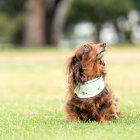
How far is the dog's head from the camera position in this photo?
274 inches

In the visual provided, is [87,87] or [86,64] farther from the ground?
[86,64]

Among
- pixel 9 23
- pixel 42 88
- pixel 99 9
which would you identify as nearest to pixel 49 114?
pixel 42 88

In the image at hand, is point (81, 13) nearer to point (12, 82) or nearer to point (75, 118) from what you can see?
point (12, 82)

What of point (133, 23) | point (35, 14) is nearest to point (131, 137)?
point (35, 14)

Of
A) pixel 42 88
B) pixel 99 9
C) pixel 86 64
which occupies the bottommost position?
pixel 42 88

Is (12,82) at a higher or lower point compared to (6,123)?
lower

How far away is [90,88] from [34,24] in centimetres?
3089

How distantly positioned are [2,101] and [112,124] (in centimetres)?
412

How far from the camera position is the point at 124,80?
14.6m

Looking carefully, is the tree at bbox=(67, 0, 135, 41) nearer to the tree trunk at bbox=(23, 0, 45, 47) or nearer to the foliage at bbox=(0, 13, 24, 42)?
the tree trunk at bbox=(23, 0, 45, 47)

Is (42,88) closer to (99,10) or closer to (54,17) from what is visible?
(54,17)

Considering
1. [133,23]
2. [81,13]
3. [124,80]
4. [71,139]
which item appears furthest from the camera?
[133,23]

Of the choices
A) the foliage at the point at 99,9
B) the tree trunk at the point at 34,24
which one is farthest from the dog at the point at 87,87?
the foliage at the point at 99,9

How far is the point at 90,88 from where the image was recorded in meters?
6.95
